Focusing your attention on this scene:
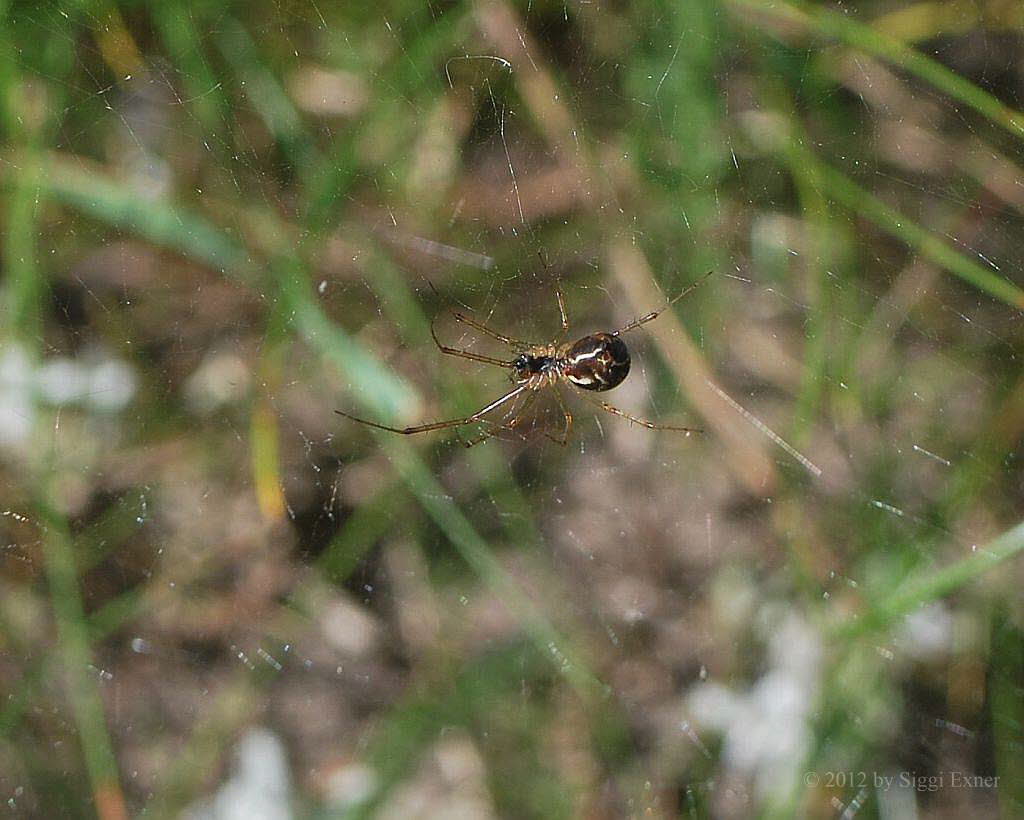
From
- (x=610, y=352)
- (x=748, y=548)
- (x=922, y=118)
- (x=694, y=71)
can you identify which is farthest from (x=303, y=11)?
(x=748, y=548)

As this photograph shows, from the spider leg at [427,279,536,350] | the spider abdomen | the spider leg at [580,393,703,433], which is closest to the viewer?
the spider abdomen

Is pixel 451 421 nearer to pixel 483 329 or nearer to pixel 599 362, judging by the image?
pixel 483 329

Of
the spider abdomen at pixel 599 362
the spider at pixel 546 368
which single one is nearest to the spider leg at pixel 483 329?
the spider at pixel 546 368

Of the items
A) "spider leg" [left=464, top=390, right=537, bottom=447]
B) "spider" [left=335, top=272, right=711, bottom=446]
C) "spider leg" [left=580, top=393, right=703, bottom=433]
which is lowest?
"spider leg" [left=580, top=393, right=703, bottom=433]

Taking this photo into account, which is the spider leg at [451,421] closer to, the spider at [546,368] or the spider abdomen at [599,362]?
the spider at [546,368]

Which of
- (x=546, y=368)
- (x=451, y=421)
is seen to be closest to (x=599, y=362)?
(x=546, y=368)

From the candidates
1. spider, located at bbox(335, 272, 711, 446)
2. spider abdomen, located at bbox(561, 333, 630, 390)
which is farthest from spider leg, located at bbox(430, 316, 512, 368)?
spider abdomen, located at bbox(561, 333, 630, 390)

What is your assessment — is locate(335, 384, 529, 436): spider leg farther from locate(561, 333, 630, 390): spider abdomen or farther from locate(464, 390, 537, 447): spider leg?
locate(561, 333, 630, 390): spider abdomen
